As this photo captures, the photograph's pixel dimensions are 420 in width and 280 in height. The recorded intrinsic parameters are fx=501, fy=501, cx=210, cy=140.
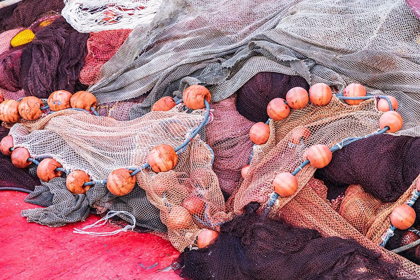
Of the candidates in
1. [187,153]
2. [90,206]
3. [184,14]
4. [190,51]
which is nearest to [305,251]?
[187,153]

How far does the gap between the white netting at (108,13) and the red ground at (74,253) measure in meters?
1.36

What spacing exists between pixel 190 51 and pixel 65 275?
146cm

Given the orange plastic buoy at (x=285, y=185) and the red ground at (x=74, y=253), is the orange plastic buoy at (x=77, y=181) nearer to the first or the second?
the red ground at (x=74, y=253)

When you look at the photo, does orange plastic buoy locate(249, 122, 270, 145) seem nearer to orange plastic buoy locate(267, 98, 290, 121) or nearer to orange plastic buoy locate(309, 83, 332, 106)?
orange plastic buoy locate(267, 98, 290, 121)

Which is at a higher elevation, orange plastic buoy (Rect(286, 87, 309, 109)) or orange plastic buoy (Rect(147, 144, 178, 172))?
orange plastic buoy (Rect(286, 87, 309, 109))

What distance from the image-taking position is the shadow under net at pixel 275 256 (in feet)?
5.69

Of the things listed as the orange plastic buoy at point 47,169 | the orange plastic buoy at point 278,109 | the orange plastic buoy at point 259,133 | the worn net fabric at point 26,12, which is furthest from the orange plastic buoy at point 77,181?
the worn net fabric at point 26,12

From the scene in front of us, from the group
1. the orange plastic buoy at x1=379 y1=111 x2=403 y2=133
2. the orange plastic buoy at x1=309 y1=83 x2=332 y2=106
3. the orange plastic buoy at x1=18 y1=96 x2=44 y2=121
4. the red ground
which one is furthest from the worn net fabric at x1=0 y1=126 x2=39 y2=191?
the orange plastic buoy at x1=379 y1=111 x2=403 y2=133

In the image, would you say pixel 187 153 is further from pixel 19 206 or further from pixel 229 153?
pixel 19 206

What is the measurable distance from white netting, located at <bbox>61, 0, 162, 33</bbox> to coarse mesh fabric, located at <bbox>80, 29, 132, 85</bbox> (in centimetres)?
7

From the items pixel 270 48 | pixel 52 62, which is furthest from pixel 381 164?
pixel 52 62

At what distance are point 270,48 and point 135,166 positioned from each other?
931mm

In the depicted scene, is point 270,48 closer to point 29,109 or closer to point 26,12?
point 29,109

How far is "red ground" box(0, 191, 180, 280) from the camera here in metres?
2.08
